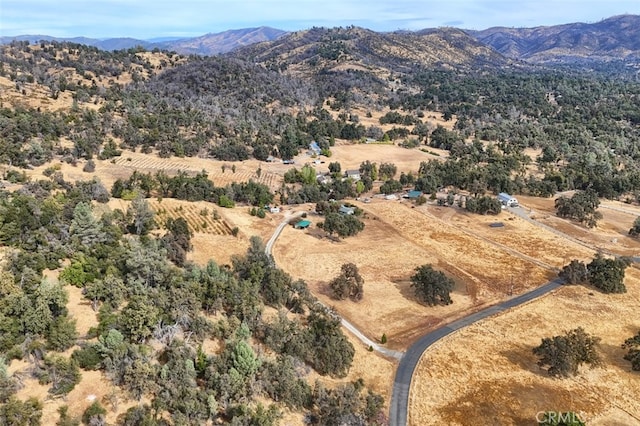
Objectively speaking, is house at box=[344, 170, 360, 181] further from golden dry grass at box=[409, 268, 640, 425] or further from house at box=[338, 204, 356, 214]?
golden dry grass at box=[409, 268, 640, 425]

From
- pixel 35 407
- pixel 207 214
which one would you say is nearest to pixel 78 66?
pixel 207 214

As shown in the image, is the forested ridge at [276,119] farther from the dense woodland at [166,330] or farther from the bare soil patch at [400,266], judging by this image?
the dense woodland at [166,330]

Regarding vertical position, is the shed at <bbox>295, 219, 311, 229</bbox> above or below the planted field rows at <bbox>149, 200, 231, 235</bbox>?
below

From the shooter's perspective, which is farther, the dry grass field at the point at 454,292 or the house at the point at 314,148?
the house at the point at 314,148

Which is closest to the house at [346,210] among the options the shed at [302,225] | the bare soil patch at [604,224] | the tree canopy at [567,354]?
the shed at [302,225]

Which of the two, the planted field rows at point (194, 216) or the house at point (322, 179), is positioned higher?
the planted field rows at point (194, 216)

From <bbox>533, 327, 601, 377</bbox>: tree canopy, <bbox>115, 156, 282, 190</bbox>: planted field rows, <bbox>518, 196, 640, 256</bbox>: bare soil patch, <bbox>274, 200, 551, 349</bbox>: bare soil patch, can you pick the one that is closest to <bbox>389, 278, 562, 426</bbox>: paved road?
<bbox>274, 200, 551, 349</bbox>: bare soil patch
